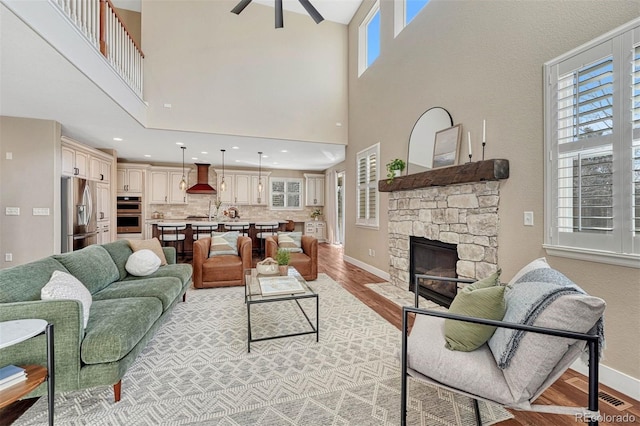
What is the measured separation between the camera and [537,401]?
1.78 meters

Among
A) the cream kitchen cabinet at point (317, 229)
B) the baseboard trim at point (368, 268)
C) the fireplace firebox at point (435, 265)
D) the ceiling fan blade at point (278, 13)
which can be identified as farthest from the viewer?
the cream kitchen cabinet at point (317, 229)

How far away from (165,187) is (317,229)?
16.5 feet

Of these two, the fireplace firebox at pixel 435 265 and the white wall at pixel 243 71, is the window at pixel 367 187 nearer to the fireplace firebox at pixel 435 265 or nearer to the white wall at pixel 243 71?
the white wall at pixel 243 71

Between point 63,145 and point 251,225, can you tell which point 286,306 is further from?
point 63,145

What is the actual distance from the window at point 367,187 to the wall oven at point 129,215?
6307mm

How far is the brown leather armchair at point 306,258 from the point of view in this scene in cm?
426

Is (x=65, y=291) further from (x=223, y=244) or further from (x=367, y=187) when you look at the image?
(x=367, y=187)

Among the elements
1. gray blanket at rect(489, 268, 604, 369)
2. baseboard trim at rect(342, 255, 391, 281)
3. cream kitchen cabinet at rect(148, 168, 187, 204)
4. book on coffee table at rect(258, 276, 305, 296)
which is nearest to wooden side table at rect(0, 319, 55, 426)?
book on coffee table at rect(258, 276, 305, 296)

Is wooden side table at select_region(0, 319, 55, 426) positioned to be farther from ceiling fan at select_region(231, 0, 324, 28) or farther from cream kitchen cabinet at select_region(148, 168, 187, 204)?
cream kitchen cabinet at select_region(148, 168, 187, 204)

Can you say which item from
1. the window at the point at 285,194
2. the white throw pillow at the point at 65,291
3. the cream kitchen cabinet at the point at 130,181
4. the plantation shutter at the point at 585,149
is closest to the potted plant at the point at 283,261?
the white throw pillow at the point at 65,291

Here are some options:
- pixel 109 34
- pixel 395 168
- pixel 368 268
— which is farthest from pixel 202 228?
pixel 395 168

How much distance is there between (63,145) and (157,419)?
5.32 meters

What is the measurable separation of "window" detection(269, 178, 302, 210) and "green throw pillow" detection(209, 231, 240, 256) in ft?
15.6

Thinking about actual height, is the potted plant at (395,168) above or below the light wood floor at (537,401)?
above
